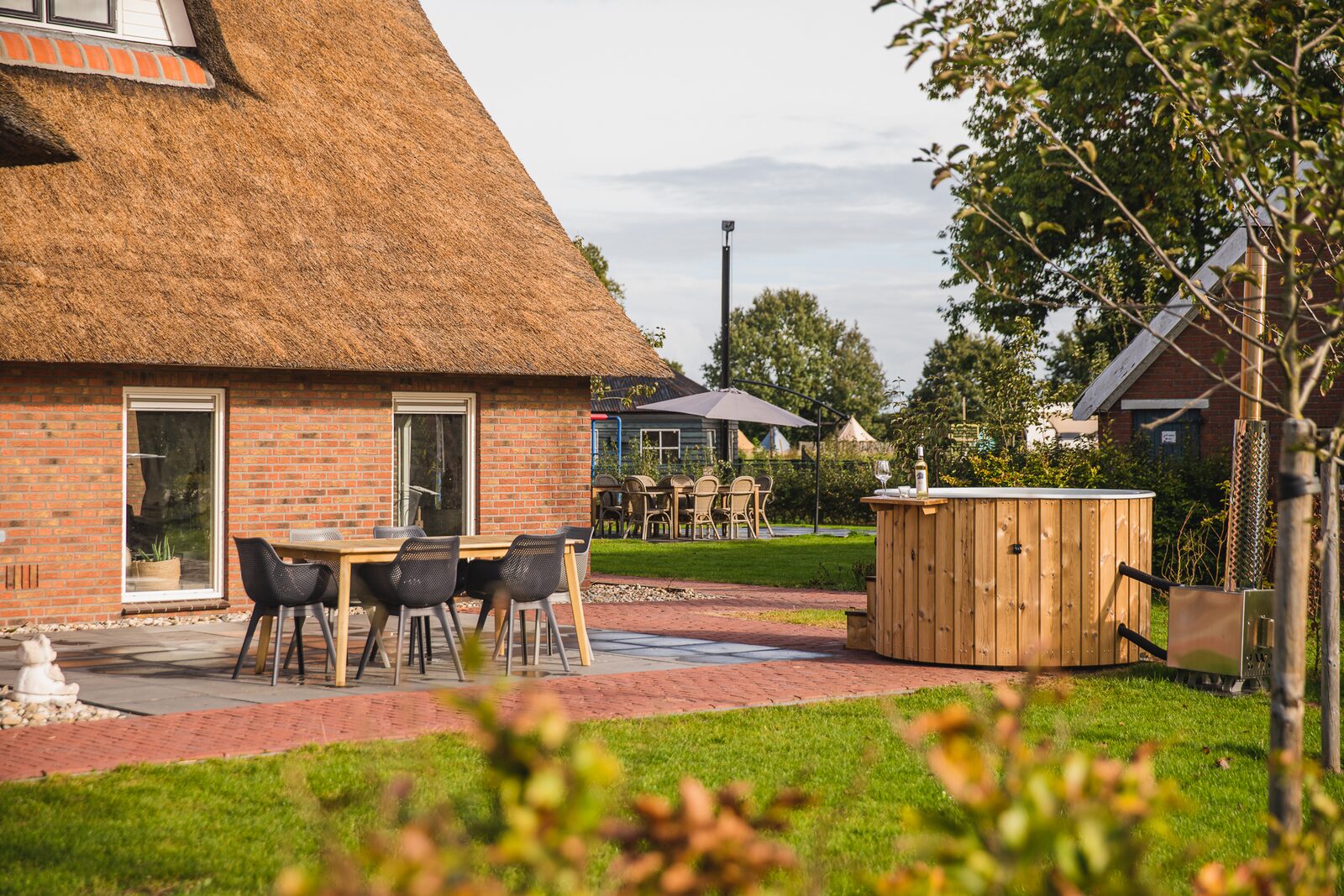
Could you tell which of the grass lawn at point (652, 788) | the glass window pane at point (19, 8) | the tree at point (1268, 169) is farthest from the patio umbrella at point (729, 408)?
the tree at point (1268, 169)

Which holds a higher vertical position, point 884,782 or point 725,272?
point 725,272

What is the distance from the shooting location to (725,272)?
3009 centimetres

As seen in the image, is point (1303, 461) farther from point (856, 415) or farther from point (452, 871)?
point (856, 415)

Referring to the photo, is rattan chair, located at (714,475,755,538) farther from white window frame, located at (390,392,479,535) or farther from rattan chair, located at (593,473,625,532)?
white window frame, located at (390,392,479,535)

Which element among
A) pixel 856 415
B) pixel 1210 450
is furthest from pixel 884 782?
pixel 856 415

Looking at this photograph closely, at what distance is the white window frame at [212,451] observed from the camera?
1267 centimetres

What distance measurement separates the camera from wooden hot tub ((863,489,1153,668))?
31.0 ft

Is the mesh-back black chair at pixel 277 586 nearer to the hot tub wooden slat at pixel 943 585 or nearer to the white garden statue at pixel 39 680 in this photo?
the white garden statue at pixel 39 680

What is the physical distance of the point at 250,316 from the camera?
1287cm

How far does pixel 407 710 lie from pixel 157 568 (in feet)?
20.1

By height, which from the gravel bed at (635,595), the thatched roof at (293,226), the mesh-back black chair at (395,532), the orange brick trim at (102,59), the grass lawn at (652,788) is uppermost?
the orange brick trim at (102,59)

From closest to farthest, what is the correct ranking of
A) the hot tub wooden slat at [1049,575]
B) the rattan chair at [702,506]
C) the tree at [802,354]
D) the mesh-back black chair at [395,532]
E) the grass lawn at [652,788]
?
the grass lawn at [652,788]
the hot tub wooden slat at [1049,575]
the mesh-back black chair at [395,532]
the rattan chair at [702,506]
the tree at [802,354]

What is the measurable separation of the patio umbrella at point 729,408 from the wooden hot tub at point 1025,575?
1657cm

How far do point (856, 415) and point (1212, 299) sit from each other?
66134 mm
